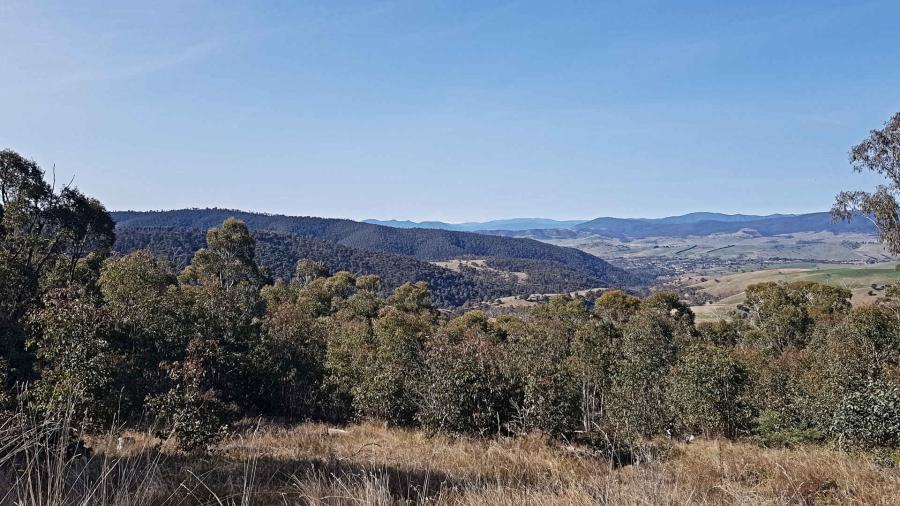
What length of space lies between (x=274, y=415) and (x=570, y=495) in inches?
947

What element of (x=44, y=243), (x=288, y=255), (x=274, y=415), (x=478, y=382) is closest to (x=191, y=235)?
(x=288, y=255)

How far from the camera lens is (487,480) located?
646 centimetres

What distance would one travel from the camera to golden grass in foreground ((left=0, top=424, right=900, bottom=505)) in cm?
361

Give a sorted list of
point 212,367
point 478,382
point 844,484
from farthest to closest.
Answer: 1. point 212,367
2. point 478,382
3. point 844,484

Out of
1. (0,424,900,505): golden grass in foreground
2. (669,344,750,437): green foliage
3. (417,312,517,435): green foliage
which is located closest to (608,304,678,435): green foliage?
(669,344,750,437): green foliage

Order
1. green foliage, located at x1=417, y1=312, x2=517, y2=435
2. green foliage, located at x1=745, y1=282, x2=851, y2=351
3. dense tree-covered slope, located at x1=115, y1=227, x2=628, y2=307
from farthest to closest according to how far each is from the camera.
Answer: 1. dense tree-covered slope, located at x1=115, y1=227, x2=628, y2=307
2. green foliage, located at x1=745, y1=282, x2=851, y2=351
3. green foliage, located at x1=417, y1=312, x2=517, y2=435

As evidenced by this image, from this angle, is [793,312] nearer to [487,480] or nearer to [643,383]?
[643,383]

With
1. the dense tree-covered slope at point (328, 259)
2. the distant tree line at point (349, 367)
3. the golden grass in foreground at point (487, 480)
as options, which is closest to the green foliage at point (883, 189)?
the distant tree line at point (349, 367)

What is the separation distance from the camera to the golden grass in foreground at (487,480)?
3.61 metres

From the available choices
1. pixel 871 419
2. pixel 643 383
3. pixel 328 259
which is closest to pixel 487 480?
pixel 871 419

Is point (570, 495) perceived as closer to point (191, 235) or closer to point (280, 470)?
point (280, 470)

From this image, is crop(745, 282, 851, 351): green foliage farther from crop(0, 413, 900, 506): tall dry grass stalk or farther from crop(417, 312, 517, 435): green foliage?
crop(0, 413, 900, 506): tall dry grass stalk

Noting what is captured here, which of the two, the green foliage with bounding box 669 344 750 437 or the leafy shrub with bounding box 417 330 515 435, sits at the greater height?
the leafy shrub with bounding box 417 330 515 435

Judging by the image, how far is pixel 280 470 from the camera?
7.31 m
